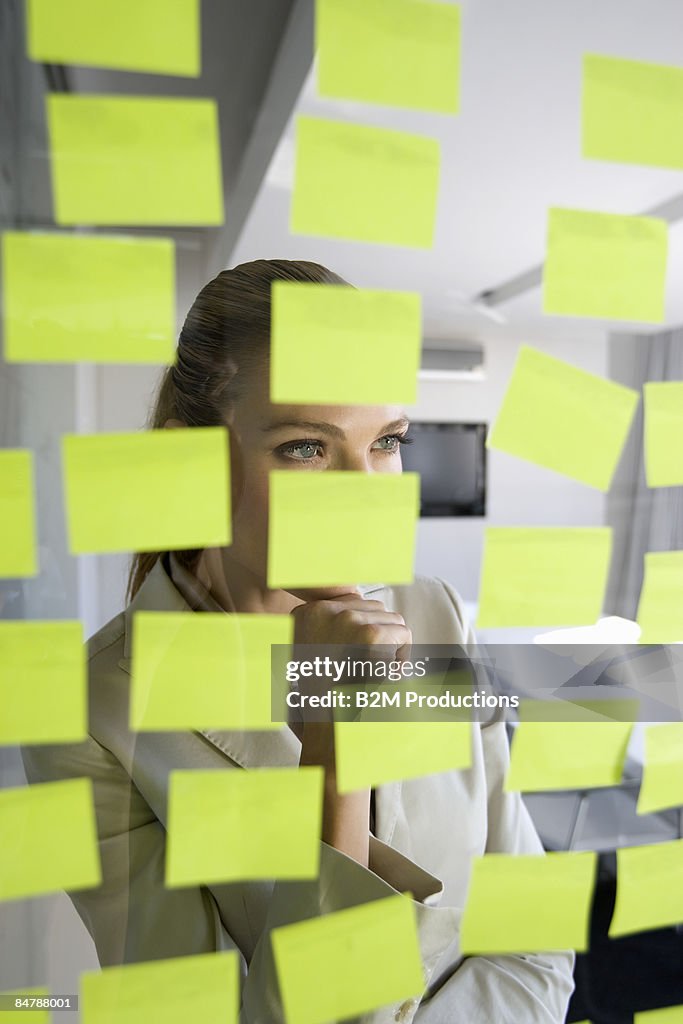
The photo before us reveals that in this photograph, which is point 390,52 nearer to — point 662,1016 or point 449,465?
point 449,465

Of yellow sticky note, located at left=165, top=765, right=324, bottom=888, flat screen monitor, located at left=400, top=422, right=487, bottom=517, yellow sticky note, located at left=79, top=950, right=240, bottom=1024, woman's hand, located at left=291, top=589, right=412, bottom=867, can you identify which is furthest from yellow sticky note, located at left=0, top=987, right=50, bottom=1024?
flat screen monitor, located at left=400, top=422, right=487, bottom=517

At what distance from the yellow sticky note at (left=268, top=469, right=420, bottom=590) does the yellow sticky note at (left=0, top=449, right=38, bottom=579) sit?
0.16m

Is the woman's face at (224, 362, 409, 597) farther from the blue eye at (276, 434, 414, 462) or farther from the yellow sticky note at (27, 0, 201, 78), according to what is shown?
the yellow sticky note at (27, 0, 201, 78)

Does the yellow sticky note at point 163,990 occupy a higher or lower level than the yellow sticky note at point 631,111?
lower

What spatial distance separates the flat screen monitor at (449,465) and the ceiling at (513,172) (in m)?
0.08

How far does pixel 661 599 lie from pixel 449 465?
0.75ft

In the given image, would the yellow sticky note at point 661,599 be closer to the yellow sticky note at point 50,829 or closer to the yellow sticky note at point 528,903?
the yellow sticky note at point 528,903

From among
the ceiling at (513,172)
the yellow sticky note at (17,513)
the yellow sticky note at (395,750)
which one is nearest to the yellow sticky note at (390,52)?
the ceiling at (513,172)

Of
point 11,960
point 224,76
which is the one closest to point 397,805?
point 11,960

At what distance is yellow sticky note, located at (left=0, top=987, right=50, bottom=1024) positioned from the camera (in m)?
0.56

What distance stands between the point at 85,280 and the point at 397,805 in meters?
0.45

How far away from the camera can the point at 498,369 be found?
58cm

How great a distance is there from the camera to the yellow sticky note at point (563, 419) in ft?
1.92

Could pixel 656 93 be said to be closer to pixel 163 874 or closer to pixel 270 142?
pixel 270 142
